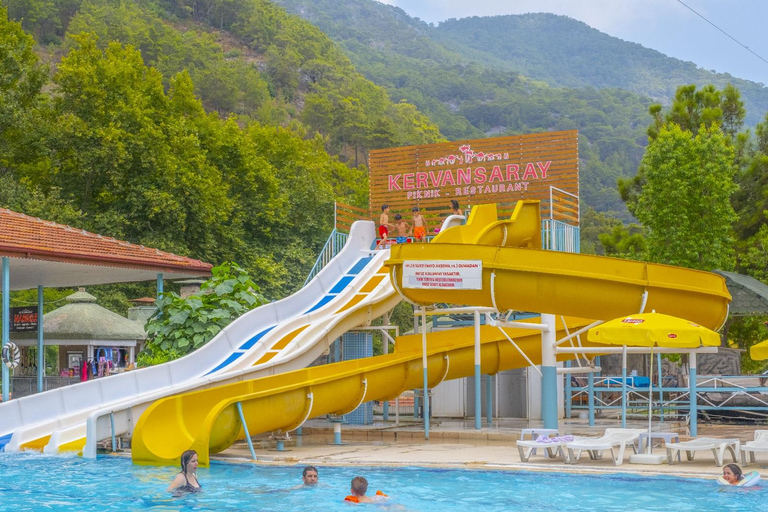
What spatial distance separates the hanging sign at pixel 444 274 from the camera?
14.5 m

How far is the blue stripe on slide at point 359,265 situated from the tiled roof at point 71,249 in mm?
3598

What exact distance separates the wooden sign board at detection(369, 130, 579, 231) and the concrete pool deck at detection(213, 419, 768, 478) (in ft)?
20.3

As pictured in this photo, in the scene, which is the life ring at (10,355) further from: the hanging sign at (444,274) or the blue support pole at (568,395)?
the blue support pole at (568,395)

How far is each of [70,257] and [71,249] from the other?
0.97 feet

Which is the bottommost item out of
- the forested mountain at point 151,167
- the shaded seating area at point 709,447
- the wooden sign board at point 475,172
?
the shaded seating area at point 709,447

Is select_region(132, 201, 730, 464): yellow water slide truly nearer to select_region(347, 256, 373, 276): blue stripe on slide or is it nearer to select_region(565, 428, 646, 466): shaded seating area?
select_region(565, 428, 646, 466): shaded seating area

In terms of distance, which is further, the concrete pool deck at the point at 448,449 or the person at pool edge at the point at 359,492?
the concrete pool deck at the point at 448,449

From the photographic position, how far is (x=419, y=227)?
74.9 ft

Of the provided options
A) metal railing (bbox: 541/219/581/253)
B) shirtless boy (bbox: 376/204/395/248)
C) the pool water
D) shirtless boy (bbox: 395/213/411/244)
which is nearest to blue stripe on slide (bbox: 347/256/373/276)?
shirtless boy (bbox: 376/204/395/248)

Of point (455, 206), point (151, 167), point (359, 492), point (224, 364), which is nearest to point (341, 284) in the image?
point (455, 206)

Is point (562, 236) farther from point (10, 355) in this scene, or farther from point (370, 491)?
point (10, 355)

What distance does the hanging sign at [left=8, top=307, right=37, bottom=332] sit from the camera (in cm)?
2170

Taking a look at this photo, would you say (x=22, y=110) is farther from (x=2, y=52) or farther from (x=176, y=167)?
(x=176, y=167)

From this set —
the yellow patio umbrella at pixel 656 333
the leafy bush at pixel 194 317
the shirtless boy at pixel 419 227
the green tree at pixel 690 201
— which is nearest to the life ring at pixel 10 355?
the leafy bush at pixel 194 317
